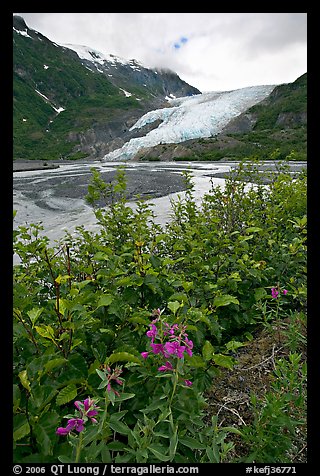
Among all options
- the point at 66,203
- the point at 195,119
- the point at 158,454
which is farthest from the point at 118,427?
the point at 195,119

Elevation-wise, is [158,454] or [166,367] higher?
[166,367]

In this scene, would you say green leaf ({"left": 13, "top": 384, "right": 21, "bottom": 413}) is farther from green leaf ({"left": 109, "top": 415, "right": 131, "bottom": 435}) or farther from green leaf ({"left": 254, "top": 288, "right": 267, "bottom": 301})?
green leaf ({"left": 254, "top": 288, "right": 267, "bottom": 301})

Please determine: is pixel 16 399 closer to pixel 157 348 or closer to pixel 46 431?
pixel 46 431

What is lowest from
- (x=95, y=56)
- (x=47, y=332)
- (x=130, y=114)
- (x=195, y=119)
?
(x=47, y=332)

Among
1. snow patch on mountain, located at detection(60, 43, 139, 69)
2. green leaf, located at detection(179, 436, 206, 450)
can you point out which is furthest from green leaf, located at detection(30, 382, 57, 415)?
snow patch on mountain, located at detection(60, 43, 139, 69)

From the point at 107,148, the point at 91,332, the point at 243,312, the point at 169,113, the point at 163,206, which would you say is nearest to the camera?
the point at 91,332

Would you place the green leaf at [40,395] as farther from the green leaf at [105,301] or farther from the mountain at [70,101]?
the mountain at [70,101]
